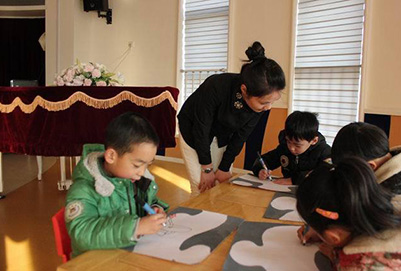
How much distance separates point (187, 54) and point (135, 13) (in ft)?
3.61

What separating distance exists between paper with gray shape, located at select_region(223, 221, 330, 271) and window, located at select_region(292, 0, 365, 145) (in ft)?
9.46

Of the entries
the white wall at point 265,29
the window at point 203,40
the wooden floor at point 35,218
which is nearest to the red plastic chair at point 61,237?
the wooden floor at point 35,218

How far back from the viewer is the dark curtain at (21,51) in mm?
5781

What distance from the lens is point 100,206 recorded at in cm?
90

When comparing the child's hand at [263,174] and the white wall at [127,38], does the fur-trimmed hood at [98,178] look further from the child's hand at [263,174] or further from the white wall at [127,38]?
the white wall at [127,38]

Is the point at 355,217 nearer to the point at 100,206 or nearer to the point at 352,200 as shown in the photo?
the point at 352,200

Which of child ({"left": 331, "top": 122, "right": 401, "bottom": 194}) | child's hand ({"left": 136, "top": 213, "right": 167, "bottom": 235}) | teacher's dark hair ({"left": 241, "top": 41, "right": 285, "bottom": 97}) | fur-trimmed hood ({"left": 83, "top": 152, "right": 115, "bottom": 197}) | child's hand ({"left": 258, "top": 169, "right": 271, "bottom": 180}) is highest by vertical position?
teacher's dark hair ({"left": 241, "top": 41, "right": 285, "bottom": 97})

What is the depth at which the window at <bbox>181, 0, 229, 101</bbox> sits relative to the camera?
169 inches

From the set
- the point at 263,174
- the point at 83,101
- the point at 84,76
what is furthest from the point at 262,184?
the point at 84,76

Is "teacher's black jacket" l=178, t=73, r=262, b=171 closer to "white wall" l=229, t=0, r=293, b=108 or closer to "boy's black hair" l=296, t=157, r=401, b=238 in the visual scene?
"boy's black hair" l=296, t=157, r=401, b=238

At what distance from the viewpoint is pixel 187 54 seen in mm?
4652

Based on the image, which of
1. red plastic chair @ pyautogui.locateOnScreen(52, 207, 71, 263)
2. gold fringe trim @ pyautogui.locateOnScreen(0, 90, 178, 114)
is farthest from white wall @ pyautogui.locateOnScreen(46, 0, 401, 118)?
red plastic chair @ pyautogui.locateOnScreen(52, 207, 71, 263)

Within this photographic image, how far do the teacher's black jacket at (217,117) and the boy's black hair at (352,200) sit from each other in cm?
87

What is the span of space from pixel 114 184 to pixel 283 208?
535mm
